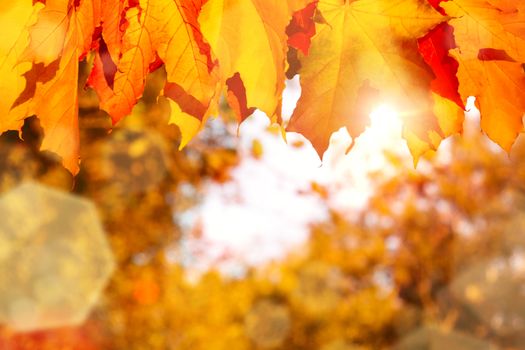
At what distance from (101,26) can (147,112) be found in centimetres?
893

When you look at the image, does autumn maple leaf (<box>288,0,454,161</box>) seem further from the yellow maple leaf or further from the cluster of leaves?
the yellow maple leaf

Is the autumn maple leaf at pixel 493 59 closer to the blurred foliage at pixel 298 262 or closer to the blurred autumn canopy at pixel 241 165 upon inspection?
the blurred autumn canopy at pixel 241 165

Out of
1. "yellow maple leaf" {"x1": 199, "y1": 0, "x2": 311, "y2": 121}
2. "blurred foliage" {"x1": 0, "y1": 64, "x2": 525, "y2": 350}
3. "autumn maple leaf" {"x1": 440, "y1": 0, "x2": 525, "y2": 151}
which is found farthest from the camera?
"blurred foliage" {"x1": 0, "y1": 64, "x2": 525, "y2": 350}

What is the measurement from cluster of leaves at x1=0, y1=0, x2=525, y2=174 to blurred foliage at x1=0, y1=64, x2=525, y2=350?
293 inches

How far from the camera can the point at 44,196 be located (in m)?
10.7

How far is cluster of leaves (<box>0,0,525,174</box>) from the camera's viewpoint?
1.27 meters

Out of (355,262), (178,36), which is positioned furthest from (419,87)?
(355,262)

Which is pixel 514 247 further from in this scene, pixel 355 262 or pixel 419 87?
pixel 419 87

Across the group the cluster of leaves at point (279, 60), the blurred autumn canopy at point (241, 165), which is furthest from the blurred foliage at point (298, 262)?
the cluster of leaves at point (279, 60)

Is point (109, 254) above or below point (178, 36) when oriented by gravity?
below

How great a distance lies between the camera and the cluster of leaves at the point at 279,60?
49.9 inches

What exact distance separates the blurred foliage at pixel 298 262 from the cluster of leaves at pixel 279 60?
7.44 metres

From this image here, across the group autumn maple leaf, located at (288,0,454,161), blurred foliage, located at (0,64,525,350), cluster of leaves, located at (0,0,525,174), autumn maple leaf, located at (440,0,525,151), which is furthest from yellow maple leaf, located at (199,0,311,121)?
blurred foliage, located at (0,64,525,350)

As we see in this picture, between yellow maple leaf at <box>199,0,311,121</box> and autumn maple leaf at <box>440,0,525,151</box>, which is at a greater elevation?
yellow maple leaf at <box>199,0,311,121</box>
